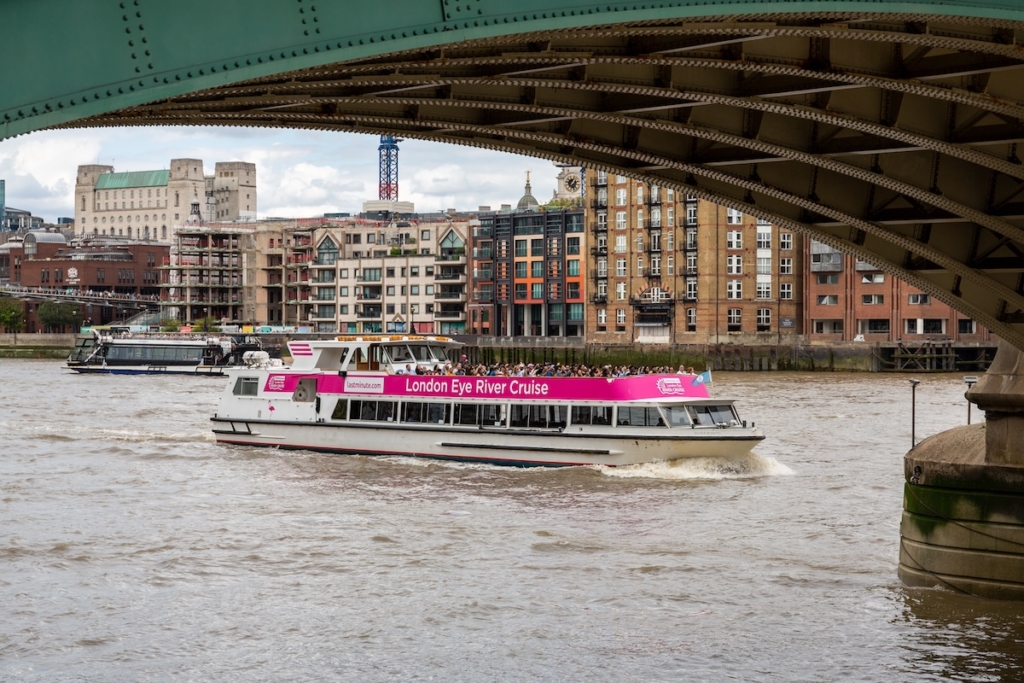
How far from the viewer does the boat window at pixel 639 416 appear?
34.1m

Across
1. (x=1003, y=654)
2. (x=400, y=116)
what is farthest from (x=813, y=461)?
(x=400, y=116)

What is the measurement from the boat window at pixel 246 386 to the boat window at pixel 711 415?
529 inches

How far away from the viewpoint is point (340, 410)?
39031 mm

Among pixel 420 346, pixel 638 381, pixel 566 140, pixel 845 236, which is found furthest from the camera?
pixel 420 346

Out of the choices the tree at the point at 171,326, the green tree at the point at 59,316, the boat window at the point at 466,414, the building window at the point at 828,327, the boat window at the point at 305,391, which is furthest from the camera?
the green tree at the point at 59,316

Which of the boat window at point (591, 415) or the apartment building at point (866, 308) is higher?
the apartment building at point (866, 308)

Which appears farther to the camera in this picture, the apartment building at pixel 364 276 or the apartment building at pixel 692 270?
the apartment building at pixel 364 276

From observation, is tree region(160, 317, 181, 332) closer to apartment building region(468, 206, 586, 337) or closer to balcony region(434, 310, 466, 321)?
balcony region(434, 310, 466, 321)

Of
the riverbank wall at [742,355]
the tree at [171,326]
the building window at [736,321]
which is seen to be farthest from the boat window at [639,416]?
the tree at [171,326]

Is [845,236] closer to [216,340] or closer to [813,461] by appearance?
[813,461]

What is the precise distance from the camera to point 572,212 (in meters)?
112

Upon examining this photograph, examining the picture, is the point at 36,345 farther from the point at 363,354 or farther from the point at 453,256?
the point at 363,354

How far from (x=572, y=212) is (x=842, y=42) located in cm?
9801

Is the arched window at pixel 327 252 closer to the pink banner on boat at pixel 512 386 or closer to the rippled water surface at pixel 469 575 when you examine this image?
the pink banner on boat at pixel 512 386
